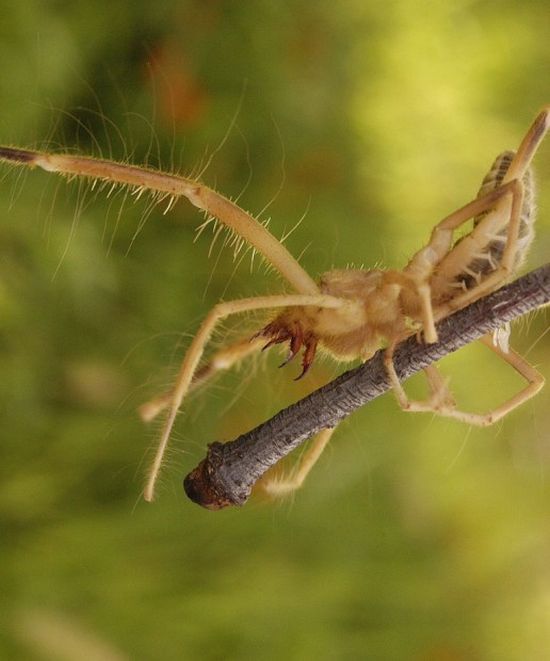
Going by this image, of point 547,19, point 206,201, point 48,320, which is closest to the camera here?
point 206,201

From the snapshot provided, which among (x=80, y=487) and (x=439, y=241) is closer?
(x=439, y=241)

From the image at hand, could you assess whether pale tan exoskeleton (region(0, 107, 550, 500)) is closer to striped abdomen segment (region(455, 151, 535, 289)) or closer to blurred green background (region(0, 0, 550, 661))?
striped abdomen segment (region(455, 151, 535, 289))

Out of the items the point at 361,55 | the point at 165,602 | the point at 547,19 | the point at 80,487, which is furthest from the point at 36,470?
the point at 547,19

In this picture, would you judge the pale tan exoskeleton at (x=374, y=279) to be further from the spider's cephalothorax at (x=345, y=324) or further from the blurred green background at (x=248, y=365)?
the blurred green background at (x=248, y=365)

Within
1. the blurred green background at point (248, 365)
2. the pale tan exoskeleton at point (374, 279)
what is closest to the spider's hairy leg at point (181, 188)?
the pale tan exoskeleton at point (374, 279)

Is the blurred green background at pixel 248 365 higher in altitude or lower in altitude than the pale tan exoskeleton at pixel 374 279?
higher

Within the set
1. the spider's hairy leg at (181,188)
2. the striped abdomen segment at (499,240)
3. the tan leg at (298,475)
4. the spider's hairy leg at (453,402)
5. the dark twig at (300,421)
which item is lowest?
the dark twig at (300,421)

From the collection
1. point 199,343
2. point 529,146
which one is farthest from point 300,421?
point 529,146

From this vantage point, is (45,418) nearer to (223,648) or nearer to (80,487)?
(80,487)
